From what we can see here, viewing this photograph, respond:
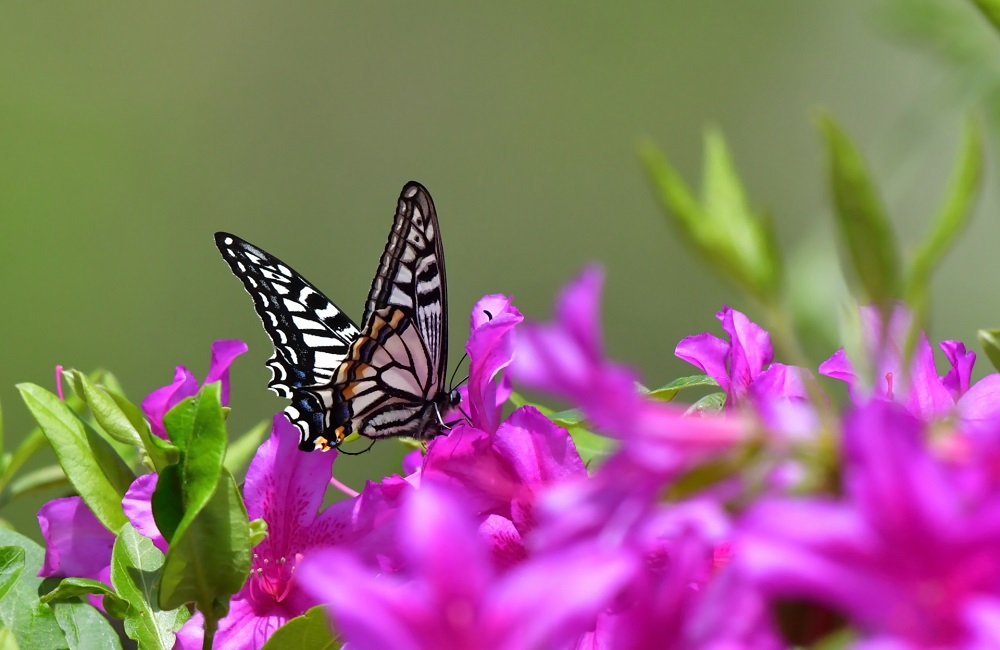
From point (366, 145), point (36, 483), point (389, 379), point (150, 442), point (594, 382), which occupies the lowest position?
point (366, 145)

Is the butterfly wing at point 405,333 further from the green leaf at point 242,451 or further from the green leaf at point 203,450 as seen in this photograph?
the green leaf at point 203,450

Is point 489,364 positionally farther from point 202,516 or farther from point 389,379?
point 389,379

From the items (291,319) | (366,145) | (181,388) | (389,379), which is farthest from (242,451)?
(366,145)

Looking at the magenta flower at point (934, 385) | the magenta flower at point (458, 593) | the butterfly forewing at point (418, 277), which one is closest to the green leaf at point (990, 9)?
the magenta flower at point (934, 385)

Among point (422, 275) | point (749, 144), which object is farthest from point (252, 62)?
point (422, 275)

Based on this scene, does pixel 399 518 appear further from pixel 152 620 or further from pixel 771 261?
pixel 771 261

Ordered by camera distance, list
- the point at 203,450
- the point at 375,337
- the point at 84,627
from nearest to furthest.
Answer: the point at 203,450 → the point at 84,627 → the point at 375,337
